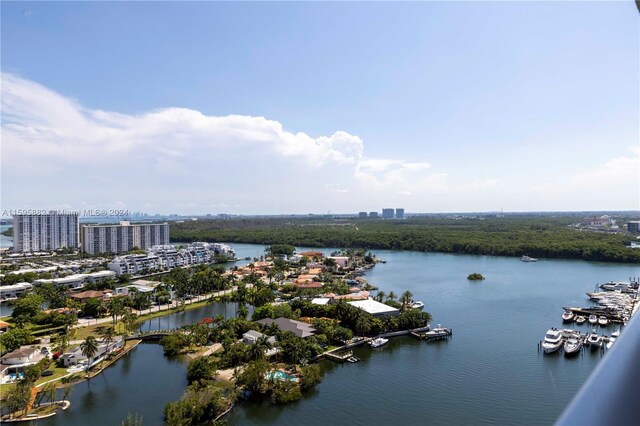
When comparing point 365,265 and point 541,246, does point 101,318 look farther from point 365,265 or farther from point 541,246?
point 541,246

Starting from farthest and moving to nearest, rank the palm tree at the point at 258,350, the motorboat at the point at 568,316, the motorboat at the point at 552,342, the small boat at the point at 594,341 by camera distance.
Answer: the motorboat at the point at 568,316, the small boat at the point at 594,341, the motorboat at the point at 552,342, the palm tree at the point at 258,350

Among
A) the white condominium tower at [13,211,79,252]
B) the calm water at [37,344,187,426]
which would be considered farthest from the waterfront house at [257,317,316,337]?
the white condominium tower at [13,211,79,252]

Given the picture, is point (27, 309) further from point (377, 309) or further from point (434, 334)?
point (434, 334)

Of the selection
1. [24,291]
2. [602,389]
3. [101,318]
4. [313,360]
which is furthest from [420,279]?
[602,389]

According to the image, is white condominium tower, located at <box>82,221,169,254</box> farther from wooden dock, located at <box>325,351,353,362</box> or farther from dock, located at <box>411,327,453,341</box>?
dock, located at <box>411,327,453,341</box>

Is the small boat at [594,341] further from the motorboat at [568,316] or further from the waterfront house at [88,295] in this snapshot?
the waterfront house at [88,295]

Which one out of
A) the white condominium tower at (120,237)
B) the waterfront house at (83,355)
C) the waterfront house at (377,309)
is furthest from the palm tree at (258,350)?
the white condominium tower at (120,237)
